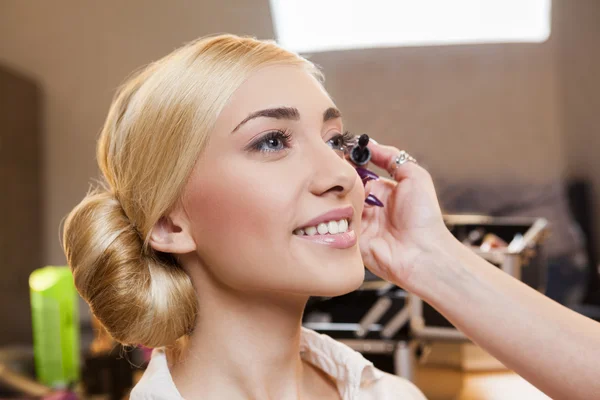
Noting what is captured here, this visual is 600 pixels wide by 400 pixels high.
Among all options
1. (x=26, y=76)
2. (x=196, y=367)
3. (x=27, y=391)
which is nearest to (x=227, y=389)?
(x=196, y=367)

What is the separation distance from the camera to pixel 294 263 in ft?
3.28

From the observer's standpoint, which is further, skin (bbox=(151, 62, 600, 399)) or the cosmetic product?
the cosmetic product

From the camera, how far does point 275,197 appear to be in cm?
101

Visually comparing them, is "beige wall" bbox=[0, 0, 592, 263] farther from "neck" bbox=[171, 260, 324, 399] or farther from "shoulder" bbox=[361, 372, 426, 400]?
"neck" bbox=[171, 260, 324, 399]

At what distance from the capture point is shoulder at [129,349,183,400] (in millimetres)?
1062

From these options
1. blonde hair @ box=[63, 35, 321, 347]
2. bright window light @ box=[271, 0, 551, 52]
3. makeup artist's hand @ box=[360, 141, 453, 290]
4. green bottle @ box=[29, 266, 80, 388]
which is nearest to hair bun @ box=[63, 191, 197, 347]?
blonde hair @ box=[63, 35, 321, 347]

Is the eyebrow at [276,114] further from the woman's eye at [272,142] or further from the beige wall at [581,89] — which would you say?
the beige wall at [581,89]

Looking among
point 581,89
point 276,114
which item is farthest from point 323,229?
point 581,89

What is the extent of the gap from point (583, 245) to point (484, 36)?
3.59 feet

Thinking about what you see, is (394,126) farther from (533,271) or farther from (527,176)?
(533,271)

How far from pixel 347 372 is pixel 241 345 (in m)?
0.23

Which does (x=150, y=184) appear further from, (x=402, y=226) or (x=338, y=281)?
(x=402, y=226)

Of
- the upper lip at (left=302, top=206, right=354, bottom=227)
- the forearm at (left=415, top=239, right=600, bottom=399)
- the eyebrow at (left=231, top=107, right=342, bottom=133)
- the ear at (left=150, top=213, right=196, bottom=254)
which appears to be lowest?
the forearm at (left=415, top=239, right=600, bottom=399)

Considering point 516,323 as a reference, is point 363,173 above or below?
above
